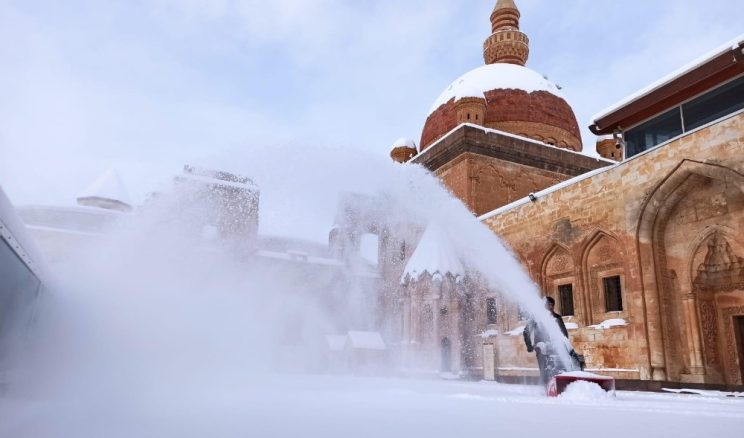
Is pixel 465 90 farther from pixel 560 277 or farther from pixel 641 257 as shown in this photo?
pixel 641 257

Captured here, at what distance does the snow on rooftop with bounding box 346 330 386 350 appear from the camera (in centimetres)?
2458

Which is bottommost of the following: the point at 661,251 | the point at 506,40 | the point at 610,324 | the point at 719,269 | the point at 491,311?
the point at 610,324

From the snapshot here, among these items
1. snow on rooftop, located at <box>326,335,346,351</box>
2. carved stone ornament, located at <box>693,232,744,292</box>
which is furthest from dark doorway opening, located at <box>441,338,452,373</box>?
carved stone ornament, located at <box>693,232,744,292</box>

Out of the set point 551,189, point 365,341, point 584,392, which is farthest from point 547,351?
point 365,341

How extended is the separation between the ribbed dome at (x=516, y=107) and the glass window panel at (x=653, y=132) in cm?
829

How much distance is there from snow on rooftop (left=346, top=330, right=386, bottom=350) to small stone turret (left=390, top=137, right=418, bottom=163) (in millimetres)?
8893

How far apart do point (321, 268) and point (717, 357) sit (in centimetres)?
2318

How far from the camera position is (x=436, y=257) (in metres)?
18.6

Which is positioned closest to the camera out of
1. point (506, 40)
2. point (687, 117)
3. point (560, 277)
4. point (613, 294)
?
point (687, 117)

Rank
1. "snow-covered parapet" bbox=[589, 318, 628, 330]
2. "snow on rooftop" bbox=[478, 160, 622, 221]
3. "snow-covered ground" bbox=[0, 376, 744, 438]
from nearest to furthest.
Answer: "snow-covered ground" bbox=[0, 376, 744, 438], "snow-covered parapet" bbox=[589, 318, 628, 330], "snow on rooftop" bbox=[478, 160, 622, 221]

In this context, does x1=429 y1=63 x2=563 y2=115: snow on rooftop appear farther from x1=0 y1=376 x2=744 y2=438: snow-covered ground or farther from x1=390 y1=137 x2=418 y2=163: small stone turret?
x1=0 y1=376 x2=744 y2=438: snow-covered ground

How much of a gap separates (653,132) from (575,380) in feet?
31.3

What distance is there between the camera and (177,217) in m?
9.50

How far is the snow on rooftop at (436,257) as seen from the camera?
60.3ft
